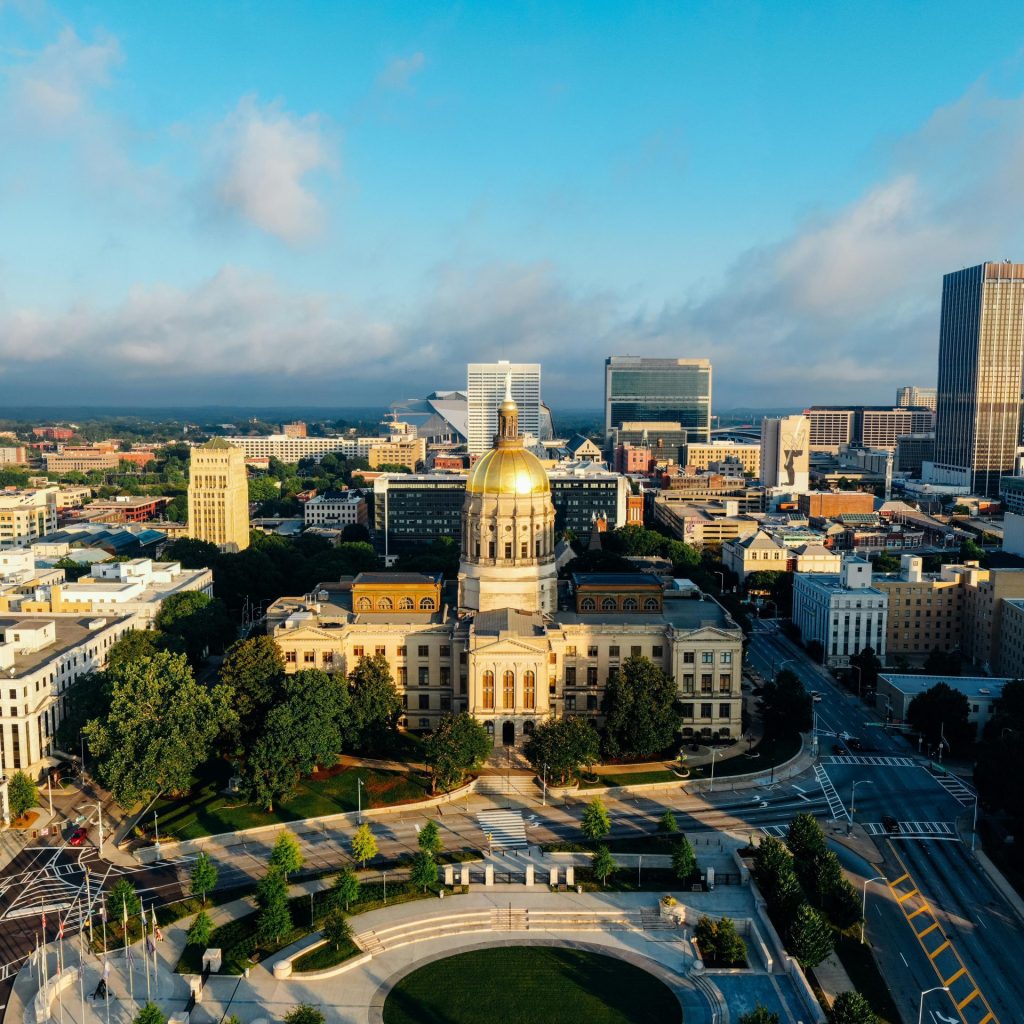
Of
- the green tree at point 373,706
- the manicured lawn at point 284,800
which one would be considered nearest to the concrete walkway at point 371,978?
the manicured lawn at point 284,800

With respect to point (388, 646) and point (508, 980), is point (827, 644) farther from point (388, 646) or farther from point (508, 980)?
point (508, 980)

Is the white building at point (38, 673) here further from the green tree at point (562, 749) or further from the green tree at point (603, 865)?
the green tree at point (603, 865)

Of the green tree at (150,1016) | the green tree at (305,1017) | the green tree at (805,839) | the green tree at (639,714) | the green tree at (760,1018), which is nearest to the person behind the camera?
the green tree at (760,1018)

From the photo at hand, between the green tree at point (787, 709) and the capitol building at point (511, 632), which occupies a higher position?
the capitol building at point (511, 632)

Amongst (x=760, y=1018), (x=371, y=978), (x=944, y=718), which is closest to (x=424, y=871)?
(x=371, y=978)

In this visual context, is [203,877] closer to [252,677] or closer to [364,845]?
[364,845]

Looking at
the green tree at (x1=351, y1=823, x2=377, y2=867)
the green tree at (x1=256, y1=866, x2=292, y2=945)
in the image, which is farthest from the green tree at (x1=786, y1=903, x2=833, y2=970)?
the green tree at (x1=256, y1=866, x2=292, y2=945)
